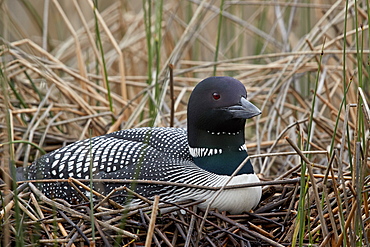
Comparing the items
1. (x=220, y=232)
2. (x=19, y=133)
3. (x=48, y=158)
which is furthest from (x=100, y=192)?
(x=19, y=133)

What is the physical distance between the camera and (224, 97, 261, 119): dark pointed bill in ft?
7.68

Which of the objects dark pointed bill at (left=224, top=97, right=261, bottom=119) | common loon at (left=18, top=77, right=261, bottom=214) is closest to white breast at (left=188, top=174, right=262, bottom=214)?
common loon at (left=18, top=77, right=261, bottom=214)

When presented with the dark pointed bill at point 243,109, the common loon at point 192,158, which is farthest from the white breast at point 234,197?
the dark pointed bill at point 243,109

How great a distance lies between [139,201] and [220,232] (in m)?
0.37

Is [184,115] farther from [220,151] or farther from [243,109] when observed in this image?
[243,109]

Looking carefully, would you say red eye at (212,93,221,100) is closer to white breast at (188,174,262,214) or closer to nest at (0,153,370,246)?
white breast at (188,174,262,214)

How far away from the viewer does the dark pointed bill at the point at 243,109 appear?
234 cm

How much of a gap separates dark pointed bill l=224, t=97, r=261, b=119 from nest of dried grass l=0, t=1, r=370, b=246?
229 millimetres

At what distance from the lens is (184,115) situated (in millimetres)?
3918

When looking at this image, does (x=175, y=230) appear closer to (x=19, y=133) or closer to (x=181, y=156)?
(x=181, y=156)

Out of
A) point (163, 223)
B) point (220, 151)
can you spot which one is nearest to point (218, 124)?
point (220, 151)

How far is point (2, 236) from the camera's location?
7.16 ft

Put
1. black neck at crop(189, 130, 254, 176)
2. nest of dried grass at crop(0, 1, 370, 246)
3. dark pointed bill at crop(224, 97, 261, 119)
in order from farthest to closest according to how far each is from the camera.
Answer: black neck at crop(189, 130, 254, 176) → dark pointed bill at crop(224, 97, 261, 119) → nest of dried grass at crop(0, 1, 370, 246)

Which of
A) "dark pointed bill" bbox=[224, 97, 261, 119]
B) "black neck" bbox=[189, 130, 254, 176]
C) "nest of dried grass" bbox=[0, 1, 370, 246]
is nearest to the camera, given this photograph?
"nest of dried grass" bbox=[0, 1, 370, 246]
